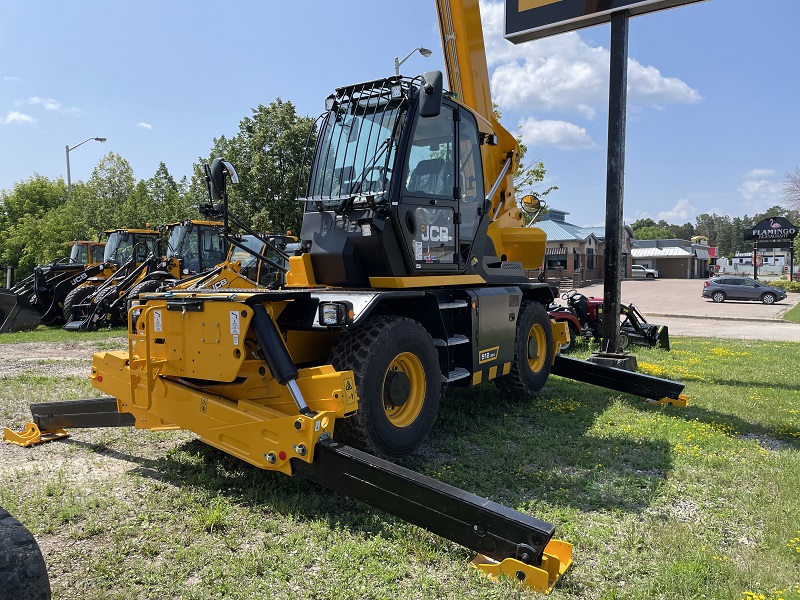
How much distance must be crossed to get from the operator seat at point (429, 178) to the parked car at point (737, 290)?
107ft

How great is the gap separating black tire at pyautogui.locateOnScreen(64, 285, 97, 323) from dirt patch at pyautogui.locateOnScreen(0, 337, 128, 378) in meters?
2.62

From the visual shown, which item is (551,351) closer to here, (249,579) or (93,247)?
(249,579)

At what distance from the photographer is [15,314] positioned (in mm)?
14312

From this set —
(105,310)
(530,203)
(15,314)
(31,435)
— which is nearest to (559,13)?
(530,203)

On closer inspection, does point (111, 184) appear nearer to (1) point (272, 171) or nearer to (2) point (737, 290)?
(1) point (272, 171)

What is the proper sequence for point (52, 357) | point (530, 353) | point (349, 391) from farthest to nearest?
point (52, 357) < point (530, 353) < point (349, 391)

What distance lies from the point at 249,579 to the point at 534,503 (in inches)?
79.6

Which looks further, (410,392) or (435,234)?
(435,234)

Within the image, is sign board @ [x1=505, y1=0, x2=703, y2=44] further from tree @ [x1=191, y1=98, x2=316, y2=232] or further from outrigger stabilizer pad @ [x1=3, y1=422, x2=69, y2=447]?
tree @ [x1=191, y1=98, x2=316, y2=232]

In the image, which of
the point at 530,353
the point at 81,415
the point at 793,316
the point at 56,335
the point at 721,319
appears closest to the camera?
the point at 81,415

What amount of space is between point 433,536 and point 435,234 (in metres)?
2.68

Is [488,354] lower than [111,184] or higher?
lower

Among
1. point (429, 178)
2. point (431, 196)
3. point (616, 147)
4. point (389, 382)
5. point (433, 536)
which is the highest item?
point (616, 147)

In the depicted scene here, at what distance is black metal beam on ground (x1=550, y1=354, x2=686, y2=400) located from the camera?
22.4 feet
